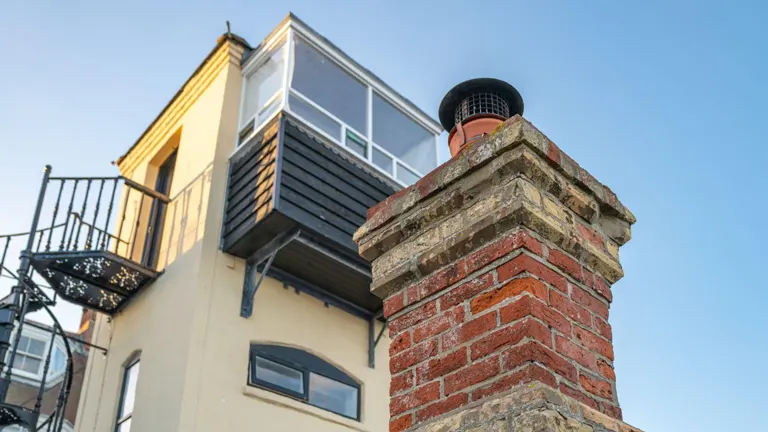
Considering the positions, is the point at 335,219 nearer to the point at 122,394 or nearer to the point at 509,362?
the point at 122,394

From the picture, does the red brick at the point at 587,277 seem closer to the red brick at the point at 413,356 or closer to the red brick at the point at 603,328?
the red brick at the point at 603,328

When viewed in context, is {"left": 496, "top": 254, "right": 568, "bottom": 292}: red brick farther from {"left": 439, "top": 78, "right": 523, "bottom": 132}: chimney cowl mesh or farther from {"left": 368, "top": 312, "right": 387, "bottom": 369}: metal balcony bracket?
{"left": 368, "top": 312, "right": 387, "bottom": 369}: metal balcony bracket

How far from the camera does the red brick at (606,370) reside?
7.40ft

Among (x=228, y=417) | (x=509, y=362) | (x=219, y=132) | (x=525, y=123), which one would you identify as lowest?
(x=509, y=362)

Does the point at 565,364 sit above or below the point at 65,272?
below

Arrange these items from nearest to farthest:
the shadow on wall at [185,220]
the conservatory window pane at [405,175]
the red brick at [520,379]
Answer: the red brick at [520,379], the shadow on wall at [185,220], the conservatory window pane at [405,175]

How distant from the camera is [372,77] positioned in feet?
35.0

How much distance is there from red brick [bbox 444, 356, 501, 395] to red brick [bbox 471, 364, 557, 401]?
0.03 metres

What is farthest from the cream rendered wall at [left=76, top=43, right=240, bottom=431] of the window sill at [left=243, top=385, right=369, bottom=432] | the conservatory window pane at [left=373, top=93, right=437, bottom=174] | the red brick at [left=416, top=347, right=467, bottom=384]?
the red brick at [left=416, top=347, right=467, bottom=384]

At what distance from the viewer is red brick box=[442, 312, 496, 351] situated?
85.4 inches

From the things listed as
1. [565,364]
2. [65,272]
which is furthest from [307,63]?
[565,364]

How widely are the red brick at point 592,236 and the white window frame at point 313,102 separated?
689cm

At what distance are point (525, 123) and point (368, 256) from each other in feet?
2.51

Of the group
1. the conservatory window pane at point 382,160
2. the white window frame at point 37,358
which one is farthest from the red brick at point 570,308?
the white window frame at point 37,358
